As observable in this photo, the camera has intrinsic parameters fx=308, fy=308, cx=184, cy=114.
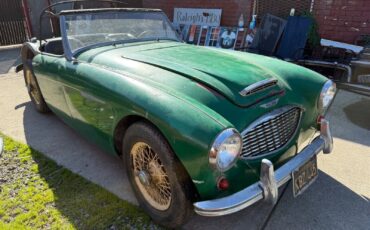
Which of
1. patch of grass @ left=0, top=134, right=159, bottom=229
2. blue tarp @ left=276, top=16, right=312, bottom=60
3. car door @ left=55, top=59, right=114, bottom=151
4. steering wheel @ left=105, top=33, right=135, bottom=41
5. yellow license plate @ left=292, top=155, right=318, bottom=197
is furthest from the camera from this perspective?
blue tarp @ left=276, top=16, right=312, bottom=60

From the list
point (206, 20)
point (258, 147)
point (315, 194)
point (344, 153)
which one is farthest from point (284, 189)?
point (206, 20)

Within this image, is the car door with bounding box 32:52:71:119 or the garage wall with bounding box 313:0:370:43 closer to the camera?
the car door with bounding box 32:52:71:119

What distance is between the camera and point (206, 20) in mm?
8070

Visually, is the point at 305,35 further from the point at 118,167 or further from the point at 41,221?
the point at 41,221

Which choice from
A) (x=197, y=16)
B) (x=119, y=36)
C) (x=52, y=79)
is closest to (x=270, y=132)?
(x=119, y=36)

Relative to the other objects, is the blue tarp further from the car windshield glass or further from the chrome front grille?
the chrome front grille

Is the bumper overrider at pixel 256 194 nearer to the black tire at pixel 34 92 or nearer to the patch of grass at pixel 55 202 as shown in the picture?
the patch of grass at pixel 55 202

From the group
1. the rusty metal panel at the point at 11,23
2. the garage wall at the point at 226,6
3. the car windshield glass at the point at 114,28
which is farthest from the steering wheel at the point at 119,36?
the rusty metal panel at the point at 11,23

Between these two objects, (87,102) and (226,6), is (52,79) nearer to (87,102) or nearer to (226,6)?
(87,102)

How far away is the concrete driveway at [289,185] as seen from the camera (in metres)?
2.36

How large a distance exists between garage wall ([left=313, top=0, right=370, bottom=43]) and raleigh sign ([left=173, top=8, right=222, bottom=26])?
251cm

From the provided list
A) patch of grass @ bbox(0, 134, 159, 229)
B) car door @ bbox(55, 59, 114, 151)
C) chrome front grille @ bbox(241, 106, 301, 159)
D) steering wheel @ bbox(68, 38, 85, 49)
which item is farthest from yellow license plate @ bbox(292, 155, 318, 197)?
steering wheel @ bbox(68, 38, 85, 49)

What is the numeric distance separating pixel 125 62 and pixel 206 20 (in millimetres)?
5789

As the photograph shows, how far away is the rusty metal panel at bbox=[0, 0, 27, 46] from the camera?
10258mm
